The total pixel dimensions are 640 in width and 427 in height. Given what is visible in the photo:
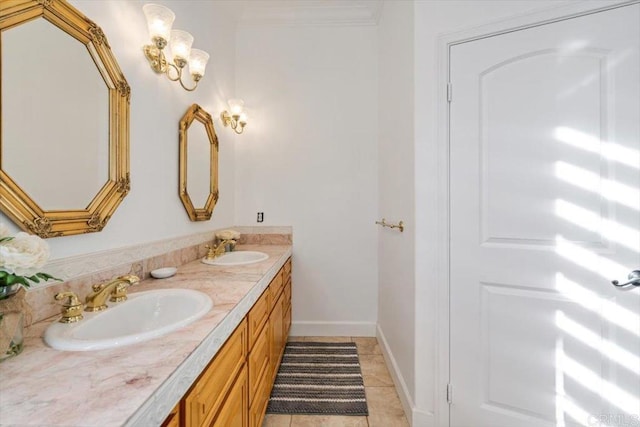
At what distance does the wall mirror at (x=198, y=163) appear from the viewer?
1.70m

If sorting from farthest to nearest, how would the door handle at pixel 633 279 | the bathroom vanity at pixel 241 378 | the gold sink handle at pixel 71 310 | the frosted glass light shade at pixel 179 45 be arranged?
the frosted glass light shade at pixel 179 45 < the door handle at pixel 633 279 < the gold sink handle at pixel 71 310 < the bathroom vanity at pixel 241 378

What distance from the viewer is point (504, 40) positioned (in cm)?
132

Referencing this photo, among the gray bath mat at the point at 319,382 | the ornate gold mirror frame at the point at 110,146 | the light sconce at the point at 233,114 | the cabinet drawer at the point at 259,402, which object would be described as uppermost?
the light sconce at the point at 233,114

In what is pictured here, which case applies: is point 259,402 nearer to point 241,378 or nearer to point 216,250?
point 241,378

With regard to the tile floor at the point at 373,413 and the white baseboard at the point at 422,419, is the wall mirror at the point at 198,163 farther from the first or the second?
the white baseboard at the point at 422,419

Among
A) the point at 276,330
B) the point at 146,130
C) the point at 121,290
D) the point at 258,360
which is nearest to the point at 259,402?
the point at 258,360

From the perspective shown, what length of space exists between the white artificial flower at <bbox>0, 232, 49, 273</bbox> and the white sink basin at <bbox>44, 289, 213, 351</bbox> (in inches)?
8.6

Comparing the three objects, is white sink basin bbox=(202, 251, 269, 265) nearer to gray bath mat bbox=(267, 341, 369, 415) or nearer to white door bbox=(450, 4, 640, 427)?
gray bath mat bbox=(267, 341, 369, 415)

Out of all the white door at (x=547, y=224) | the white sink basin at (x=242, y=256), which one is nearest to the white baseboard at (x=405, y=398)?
the white door at (x=547, y=224)

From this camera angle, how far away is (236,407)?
0.98 meters

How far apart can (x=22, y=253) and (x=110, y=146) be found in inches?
27.6

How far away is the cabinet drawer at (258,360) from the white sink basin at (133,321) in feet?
1.26

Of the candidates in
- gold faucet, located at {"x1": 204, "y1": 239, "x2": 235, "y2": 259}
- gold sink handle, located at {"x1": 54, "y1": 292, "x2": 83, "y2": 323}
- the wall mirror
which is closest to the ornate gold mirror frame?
gold sink handle, located at {"x1": 54, "y1": 292, "x2": 83, "y2": 323}

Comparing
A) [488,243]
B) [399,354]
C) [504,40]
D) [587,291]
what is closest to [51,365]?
[488,243]
